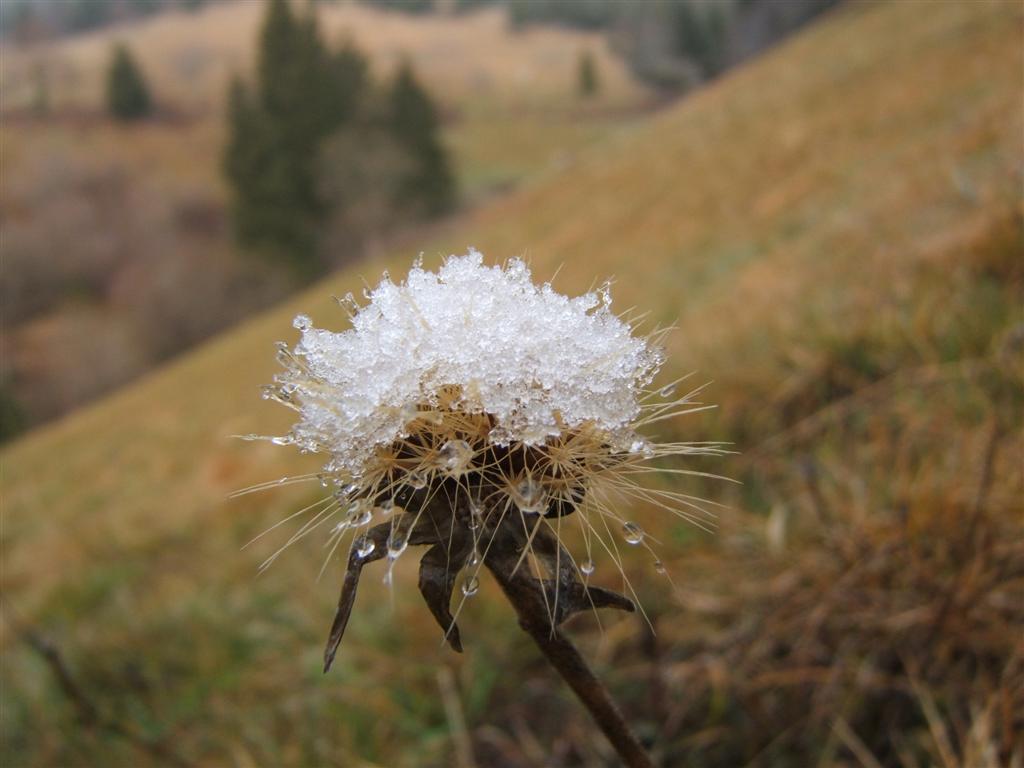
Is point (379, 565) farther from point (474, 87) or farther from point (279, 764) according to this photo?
→ point (474, 87)

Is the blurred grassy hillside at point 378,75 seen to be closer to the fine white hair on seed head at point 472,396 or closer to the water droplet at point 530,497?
the fine white hair on seed head at point 472,396

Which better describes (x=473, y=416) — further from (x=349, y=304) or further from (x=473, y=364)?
(x=349, y=304)

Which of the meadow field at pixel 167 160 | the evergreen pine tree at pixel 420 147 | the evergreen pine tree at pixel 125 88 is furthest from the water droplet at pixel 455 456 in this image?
the evergreen pine tree at pixel 125 88

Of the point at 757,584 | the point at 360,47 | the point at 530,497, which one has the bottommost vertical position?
the point at 757,584

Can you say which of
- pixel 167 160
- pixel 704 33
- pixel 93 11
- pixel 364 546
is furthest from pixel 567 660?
pixel 93 11

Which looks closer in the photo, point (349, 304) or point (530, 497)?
point (530, 497)

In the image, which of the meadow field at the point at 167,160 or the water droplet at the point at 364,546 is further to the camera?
the meadow field at the point at 167,160

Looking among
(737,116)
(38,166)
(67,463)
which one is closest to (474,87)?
(38,166)

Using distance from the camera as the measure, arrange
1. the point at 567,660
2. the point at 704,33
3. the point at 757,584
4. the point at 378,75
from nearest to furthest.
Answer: the point at 567,660, the point at 757,584, the point at 704,33, the point at 378,75
